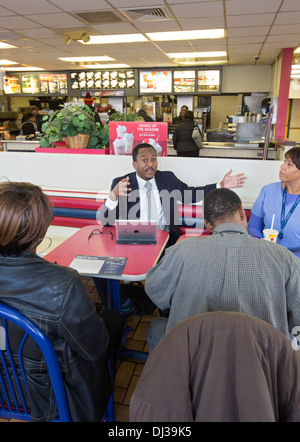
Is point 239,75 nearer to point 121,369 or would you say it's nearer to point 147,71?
point 147,71

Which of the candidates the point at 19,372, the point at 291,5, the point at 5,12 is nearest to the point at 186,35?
the point at 291,5

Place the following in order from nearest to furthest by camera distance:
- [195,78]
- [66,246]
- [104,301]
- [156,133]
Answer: [66,246], [104,301], [156,133], [195,78]

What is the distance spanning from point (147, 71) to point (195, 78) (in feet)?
4.18

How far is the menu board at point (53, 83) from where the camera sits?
31.9 feet

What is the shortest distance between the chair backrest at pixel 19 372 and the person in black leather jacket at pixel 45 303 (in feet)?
0.12

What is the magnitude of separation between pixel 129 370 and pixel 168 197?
4.56 feet

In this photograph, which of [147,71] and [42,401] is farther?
[147,71]

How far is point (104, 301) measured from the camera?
108 inches

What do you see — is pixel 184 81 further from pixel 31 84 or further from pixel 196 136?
pixel 31 84

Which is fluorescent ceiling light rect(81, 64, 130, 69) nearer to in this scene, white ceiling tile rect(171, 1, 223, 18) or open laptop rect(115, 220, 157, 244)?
white ceiling tile rect(171, 1, 223, 18)

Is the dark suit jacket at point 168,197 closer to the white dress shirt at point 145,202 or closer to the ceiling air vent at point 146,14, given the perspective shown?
the white dress shirt at point 145,202

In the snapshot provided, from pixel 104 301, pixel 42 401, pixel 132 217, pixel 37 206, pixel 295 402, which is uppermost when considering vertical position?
pixel 37 206

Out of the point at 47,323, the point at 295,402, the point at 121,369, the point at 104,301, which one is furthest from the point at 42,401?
the point at 104,301

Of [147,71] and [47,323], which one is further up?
[147,71]
